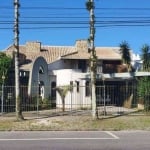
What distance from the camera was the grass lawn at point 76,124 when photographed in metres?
24.2

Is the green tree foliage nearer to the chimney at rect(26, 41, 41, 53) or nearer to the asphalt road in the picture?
the chimney at rect(26, 41, 41, 53)

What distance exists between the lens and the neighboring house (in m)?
40.4

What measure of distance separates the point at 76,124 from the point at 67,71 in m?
17.1

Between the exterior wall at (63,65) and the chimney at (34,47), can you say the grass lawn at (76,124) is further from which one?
the chimney at (34,47)

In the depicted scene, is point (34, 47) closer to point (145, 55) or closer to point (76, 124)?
point (145, 55)

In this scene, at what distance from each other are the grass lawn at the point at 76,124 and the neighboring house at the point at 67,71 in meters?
8.52

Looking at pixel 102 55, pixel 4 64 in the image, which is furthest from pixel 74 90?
pixel 102 55

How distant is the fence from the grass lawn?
707cm

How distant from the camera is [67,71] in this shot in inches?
1660

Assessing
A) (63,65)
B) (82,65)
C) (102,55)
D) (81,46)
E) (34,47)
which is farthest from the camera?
(34,47)

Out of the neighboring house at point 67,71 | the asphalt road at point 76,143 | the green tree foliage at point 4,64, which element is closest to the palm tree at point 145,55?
the neighboring house at point 67,71

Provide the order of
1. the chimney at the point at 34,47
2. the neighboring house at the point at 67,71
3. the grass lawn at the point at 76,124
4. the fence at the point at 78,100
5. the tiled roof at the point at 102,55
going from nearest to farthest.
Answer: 1. the grass lawn at the point at 76,124
2. the fence at the point at 78,100
3. the neighboring house at the point at 67,71
4. the tiled roof at the point at 102,55
5. the chimney at the point at 34,47

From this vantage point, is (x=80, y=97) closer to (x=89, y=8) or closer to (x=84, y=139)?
(x=89, y=8)

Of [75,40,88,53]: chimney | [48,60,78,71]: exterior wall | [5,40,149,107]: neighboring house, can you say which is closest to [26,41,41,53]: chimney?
[5,40,149,107]: neighboring house
